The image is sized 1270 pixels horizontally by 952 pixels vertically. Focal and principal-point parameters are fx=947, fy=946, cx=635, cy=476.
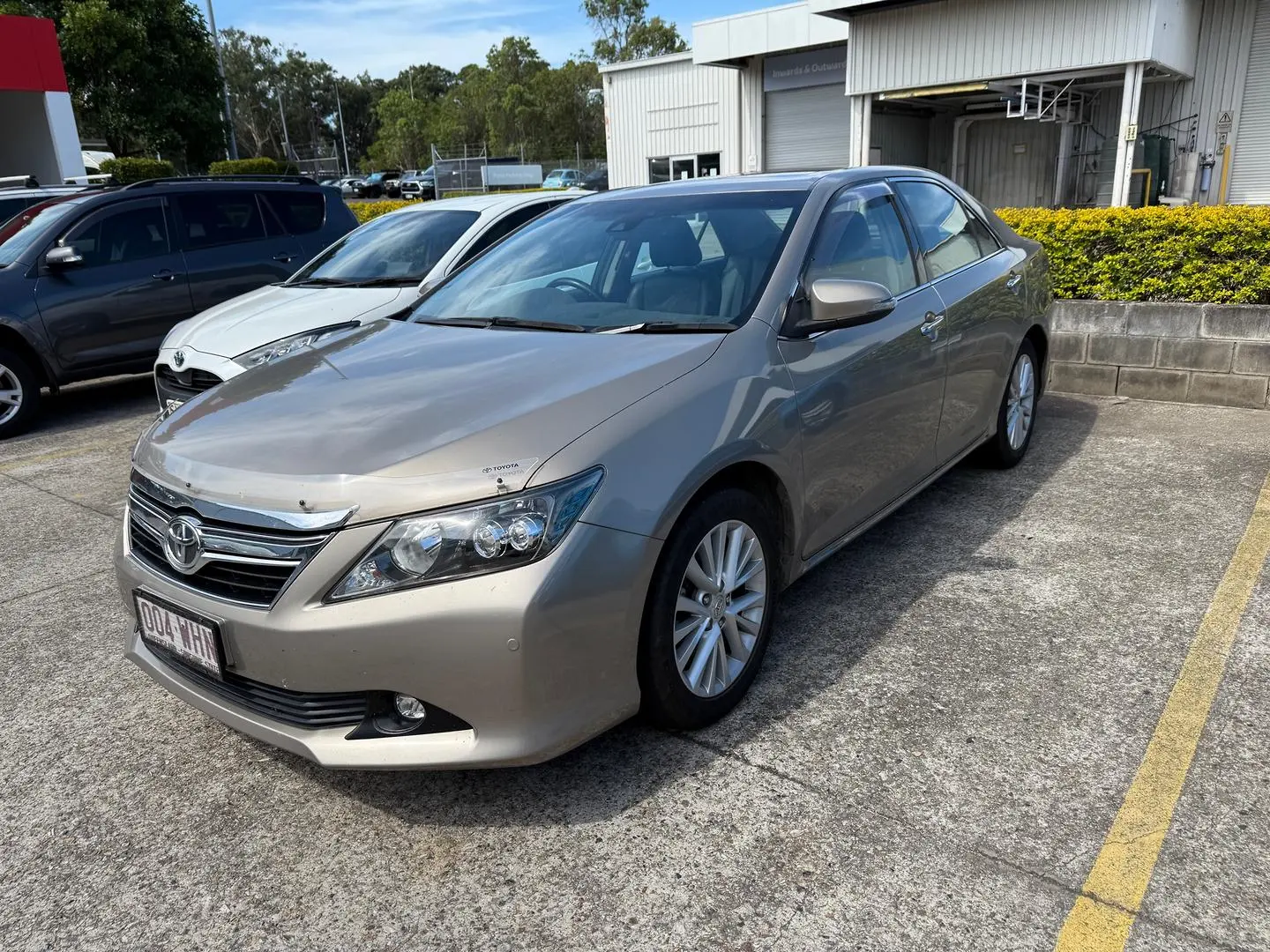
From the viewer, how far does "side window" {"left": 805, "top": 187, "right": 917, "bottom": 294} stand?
11.3ft

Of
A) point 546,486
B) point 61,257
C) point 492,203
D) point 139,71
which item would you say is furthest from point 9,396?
point 139,71

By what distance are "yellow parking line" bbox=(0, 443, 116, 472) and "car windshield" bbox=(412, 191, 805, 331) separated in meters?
4.20

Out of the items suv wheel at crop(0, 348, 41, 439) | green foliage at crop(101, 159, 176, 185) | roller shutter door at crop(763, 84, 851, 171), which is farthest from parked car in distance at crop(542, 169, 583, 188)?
suv wheel at crop(0, 348, 41, 439)

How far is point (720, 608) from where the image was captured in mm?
→ 2805

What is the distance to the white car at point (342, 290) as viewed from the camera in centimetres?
585

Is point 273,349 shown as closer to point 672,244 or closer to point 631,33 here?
point 672,244

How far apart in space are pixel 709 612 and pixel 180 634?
1459mm

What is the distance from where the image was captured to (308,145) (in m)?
102

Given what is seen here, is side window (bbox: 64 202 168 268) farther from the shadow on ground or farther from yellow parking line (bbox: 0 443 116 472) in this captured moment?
the shadow on ground

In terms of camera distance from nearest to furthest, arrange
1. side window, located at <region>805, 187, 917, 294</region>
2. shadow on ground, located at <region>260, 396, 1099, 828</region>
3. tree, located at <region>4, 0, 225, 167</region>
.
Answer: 1. shadow on ground, located at <region>260, 396, 1099, 828</region>
2. side window, located at <region>805, 187, 917, 294</region>
3. tree, located at <region>4, 0, 225, 167</region>

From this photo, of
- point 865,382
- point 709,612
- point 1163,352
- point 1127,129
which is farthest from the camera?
point 1127,129

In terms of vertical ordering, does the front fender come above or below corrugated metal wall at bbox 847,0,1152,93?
below

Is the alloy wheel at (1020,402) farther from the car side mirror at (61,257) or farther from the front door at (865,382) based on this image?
the car side mirror at (61,257)

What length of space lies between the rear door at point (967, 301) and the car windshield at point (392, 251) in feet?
11.5
